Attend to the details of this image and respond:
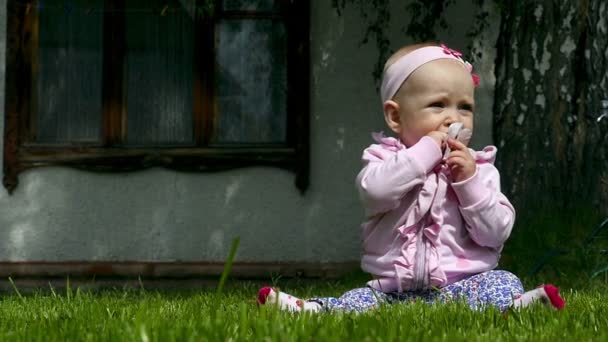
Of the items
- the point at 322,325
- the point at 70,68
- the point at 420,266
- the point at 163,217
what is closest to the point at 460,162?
the point at 420,266

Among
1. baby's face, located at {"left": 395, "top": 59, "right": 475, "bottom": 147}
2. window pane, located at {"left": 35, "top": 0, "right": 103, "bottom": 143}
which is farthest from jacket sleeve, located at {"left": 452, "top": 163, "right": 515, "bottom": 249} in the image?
window pane, located at {"left": 35, "top": 0, "right": 103, "bottom": 143}

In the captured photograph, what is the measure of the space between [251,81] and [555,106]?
9.21 feet

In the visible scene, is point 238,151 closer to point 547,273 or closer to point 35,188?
point 35,188

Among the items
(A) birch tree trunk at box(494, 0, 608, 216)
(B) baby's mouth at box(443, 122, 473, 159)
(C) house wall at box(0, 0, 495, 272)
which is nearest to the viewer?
(B) baby's mouth at box(443, 122, 473, 159)

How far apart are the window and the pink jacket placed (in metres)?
4.30

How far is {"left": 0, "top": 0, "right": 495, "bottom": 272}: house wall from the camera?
27.4ft

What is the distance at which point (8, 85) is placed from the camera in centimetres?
849

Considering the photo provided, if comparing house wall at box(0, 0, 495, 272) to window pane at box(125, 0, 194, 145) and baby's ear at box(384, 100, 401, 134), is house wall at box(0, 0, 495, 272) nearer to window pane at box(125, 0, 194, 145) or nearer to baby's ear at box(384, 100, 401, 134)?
window pane at box(125, 0, 194, 145)

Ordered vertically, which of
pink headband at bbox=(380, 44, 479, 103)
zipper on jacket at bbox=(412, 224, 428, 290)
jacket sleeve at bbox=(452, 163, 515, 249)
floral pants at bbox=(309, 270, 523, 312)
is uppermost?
pink headband at bbox=(380, 44, 479, 103)

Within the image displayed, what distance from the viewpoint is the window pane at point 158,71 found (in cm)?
862

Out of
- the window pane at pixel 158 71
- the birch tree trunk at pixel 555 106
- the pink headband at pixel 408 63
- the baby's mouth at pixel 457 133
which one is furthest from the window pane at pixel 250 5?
the baby's mouth at pixel 457 133

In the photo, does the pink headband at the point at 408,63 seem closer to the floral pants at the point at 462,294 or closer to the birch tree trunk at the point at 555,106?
the floral pants at the point at 462,294

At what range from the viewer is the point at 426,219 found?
4.07 metres

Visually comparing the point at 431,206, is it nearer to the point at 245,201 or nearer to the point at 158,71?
the point at 245,201
